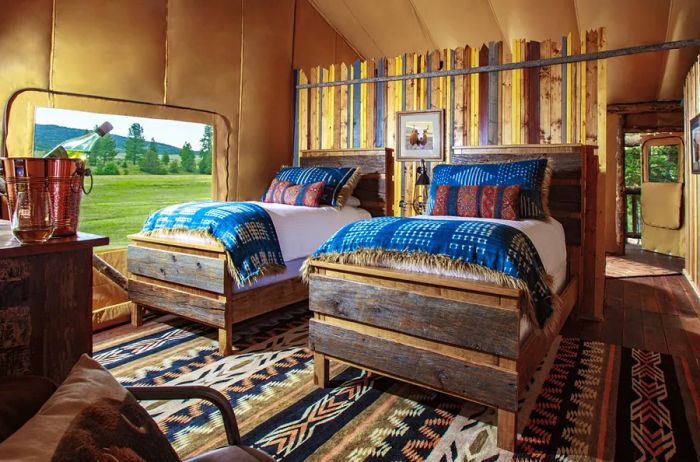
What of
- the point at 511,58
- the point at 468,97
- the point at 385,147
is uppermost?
the point at 511,58

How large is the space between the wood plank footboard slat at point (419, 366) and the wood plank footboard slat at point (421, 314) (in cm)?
7

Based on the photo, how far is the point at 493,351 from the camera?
1.73 metres

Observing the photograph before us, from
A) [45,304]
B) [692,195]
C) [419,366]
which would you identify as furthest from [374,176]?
[45,304]

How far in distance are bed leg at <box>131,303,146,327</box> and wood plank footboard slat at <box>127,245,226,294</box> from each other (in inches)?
9.5

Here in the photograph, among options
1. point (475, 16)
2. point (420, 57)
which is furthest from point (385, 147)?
point (475, 16)

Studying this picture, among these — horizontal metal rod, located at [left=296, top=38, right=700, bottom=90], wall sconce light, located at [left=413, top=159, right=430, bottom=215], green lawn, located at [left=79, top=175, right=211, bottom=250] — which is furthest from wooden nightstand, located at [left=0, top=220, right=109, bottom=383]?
horizontal metal rod, located at [left=296, top=38, right=700, bottom=90]

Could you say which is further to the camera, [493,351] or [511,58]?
[511,58]

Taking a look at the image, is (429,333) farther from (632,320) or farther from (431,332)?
(632,320)

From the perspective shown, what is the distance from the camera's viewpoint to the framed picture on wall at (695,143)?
12.6 feet

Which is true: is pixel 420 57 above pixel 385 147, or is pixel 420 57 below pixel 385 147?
above

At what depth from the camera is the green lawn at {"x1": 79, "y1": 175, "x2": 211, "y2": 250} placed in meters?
3.29

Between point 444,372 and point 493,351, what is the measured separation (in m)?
0.23

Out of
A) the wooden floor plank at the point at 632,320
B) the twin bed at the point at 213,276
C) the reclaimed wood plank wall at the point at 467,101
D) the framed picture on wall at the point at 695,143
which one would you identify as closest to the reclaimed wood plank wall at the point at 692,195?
the framed picture on wall at the point at 695,143

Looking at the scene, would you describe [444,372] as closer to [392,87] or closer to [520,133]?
[520,133]
